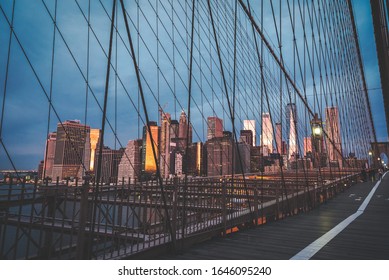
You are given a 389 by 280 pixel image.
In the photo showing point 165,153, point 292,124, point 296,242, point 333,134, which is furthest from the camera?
point 292,124

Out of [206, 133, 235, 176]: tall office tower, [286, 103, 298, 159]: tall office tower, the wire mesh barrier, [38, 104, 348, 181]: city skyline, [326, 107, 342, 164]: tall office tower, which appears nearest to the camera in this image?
the wire mesh barrier

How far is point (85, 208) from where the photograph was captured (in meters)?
2.38

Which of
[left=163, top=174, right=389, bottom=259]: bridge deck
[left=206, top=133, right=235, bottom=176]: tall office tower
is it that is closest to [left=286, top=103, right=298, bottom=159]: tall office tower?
[left=206, top=133, right=235, bottom=176]: tall office tower

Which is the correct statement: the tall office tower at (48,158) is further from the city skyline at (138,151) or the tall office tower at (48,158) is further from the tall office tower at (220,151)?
the tall office tower at (220,151)

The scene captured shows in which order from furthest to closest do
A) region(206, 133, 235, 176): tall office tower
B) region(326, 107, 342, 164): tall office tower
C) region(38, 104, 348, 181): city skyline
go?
1. region(326, 107, 342, 164): tall office tower
2. region(206, 133, 235, 176): tall office tower
3. region(38, 104, 348, 181): city skyline

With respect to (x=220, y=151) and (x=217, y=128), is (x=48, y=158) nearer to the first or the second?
(x=220, y=151)

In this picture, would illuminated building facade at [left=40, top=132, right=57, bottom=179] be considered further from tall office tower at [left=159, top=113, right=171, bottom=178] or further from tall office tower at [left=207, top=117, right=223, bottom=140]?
tall office tower at [left=207, top=117, right=223, bottom=140]

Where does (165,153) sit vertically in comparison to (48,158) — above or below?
above

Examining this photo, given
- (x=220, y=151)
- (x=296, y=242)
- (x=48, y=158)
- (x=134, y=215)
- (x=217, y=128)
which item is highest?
(x=217, y=128)

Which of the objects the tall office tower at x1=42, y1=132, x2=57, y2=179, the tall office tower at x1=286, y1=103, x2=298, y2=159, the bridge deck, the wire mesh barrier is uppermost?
the tall office tower at x1=286, y1=103, x2=298, y2=159

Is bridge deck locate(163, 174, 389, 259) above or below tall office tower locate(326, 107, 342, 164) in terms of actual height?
below

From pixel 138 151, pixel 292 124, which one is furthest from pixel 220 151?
pixel 292 124
